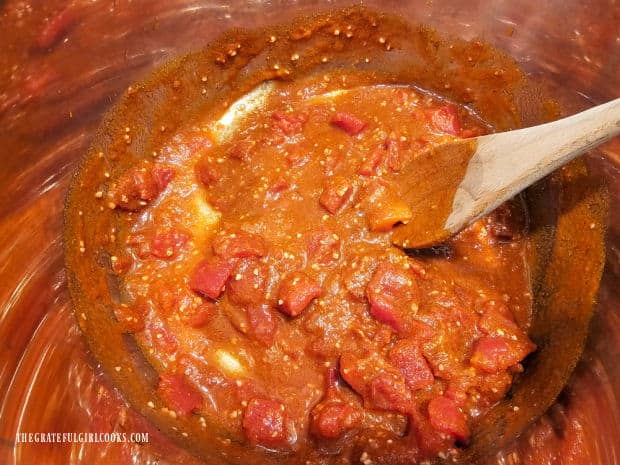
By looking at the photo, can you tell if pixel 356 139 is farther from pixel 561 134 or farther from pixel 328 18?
pixel 561 134

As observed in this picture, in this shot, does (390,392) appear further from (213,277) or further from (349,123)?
(349,123)

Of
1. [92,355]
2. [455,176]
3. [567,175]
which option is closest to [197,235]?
[92,355]

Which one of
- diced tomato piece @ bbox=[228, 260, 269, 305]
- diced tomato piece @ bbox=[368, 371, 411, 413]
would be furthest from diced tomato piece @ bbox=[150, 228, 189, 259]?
diced tomato piece @ bbox=[368, 371, 411, 413]

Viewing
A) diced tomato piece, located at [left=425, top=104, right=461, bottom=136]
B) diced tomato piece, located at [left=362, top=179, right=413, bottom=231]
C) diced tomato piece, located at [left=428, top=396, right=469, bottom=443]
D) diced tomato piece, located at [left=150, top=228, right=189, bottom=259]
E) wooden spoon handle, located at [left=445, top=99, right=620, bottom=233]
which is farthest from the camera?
diced tomato piece, located at [left=425, top=104, right=461, bottom=136]

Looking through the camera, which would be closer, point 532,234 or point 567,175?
point 567,175

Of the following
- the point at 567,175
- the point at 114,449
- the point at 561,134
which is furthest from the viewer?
the point at 567,175

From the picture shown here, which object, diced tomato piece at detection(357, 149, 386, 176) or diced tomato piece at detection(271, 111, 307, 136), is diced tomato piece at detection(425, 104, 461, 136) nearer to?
diced tomato piece at detection(357, 149, 386, 176)
